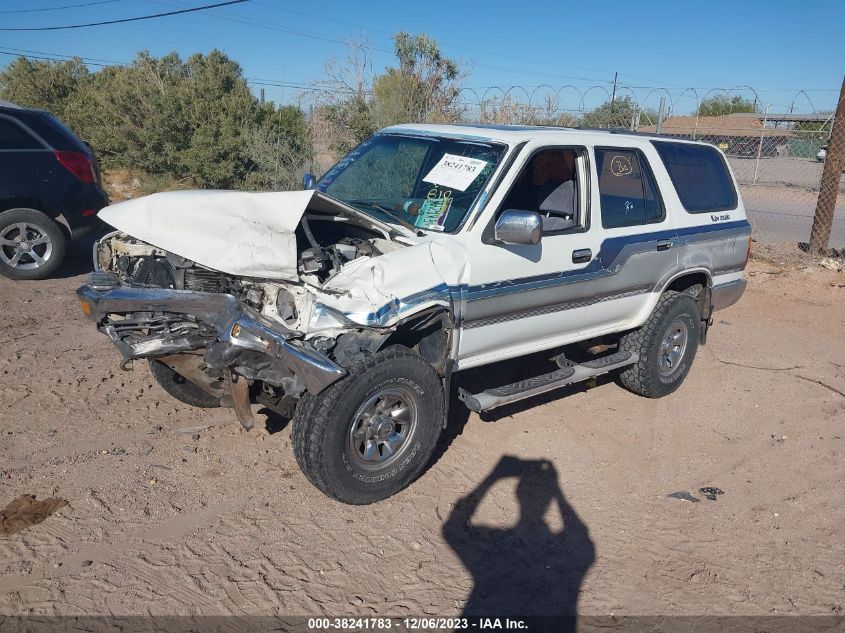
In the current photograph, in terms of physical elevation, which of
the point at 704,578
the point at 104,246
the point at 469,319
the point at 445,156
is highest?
the point at 445,156

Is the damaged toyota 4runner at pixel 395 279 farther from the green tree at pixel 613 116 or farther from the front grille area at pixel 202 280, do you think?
the green tree at pixel 613 116

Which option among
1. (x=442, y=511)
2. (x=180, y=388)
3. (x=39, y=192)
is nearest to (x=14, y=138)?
(x=39, y=192)

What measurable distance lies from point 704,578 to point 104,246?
4060 mm

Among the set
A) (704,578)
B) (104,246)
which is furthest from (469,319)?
(104,246)

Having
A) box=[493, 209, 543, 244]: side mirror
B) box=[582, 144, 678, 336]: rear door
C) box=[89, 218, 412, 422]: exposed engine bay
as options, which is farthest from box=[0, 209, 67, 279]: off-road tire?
box=[582, 144, 678, 336]: rear door

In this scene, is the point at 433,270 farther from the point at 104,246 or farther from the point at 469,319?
the point at 104,246

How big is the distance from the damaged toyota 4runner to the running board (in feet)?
0.06

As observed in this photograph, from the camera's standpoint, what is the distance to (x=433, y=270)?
3.95 metres

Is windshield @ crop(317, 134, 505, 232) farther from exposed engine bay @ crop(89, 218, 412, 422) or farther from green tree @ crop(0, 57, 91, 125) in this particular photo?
green tree @ crop(0, 57, 91, 125)

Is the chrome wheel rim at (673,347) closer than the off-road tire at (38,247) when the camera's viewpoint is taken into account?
Yes

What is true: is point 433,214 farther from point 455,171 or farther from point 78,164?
point 78,164

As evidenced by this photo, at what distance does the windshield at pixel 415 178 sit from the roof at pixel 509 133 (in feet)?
0.21

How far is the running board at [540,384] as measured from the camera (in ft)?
14.2

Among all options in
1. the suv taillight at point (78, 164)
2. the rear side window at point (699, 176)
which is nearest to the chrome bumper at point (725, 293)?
the rear side window at point (699, 176)
